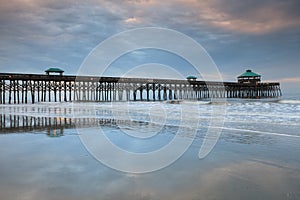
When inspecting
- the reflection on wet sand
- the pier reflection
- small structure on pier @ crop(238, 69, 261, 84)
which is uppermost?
small structure on pier @ crop(238, 69, 261, 84)

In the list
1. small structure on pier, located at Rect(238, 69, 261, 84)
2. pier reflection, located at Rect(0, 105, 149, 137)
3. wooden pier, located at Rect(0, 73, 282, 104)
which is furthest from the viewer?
small structure on pier, located at Rect(238, 69, 261, 84)

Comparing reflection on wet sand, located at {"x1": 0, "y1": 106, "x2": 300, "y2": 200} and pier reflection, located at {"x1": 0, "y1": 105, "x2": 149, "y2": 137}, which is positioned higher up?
pier reflection, located at {"x1": 0, "y1": 105, "x2": 149, "y2": 137}

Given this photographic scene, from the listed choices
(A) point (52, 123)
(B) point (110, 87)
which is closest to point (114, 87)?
(B) point (110, 87)

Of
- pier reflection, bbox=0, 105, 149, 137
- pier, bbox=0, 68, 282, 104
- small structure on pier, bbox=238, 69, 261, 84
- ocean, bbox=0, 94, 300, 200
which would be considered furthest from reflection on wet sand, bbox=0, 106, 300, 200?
small structure on pier, bbox=238, 69, 261, 84

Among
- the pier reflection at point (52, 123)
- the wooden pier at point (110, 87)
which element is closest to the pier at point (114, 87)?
the wooden pier at point (110, 87)

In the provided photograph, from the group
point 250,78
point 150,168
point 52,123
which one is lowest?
point 150,168

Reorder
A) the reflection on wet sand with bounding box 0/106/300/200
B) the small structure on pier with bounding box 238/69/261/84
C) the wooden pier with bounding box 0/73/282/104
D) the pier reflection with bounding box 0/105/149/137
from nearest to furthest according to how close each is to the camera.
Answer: the reflection on wet sand with bounding box 0/106/300/200 → the pier reflection with bounding box 0/105/149/137 → the wooden pier with bounding box 0/73/282/104 → the small structure on pier with bounding box 238/69/261/84

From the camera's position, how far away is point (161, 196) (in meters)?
3.11

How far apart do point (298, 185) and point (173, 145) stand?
10.9 feet

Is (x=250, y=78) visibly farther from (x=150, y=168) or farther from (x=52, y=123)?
(x=150, y=168)

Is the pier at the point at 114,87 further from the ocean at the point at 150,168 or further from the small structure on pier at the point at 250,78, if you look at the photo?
the ocean at the point at 150,168

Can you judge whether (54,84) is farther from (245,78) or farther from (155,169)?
(245,78)

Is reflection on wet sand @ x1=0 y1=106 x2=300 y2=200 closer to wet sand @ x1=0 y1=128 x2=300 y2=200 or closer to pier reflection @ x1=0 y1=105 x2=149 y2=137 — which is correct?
wet sand @ x1=0 y1=128 x2=300 y2=200

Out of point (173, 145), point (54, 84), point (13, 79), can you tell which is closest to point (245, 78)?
point (54, 84)
